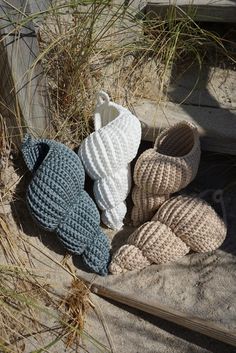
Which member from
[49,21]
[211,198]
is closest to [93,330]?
[211,198]

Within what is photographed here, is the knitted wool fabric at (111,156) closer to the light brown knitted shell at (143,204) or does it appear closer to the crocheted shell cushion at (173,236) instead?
the light brown knitted shell at (143,204)

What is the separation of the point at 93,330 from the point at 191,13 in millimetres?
1548

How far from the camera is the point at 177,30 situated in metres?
2.38

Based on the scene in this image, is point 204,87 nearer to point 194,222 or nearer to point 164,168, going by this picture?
point 164,168

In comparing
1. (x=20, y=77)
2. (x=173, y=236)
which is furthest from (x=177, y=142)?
(x=20, y=77)

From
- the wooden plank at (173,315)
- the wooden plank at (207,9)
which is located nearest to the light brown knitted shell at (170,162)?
the wooden plank at (173,315)

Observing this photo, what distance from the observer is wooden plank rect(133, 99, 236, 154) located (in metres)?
2.17

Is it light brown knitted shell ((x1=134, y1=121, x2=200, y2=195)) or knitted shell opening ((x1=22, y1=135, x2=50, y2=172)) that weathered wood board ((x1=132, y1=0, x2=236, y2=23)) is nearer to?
light brown knitted shell ((x1=134, y1=121, x2=200, y2=195))

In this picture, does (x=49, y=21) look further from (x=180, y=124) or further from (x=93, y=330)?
(x=93, y=330)

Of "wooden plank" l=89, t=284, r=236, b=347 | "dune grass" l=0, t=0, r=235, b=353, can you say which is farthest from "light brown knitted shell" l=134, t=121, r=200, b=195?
"wooden plank" l=89, t=284, r=236, b=347

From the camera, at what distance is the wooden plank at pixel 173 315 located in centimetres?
177

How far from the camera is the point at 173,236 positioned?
6.45ft

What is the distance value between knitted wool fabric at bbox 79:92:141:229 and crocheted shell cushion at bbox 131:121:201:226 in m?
0.06

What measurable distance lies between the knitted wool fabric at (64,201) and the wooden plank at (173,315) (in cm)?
9
